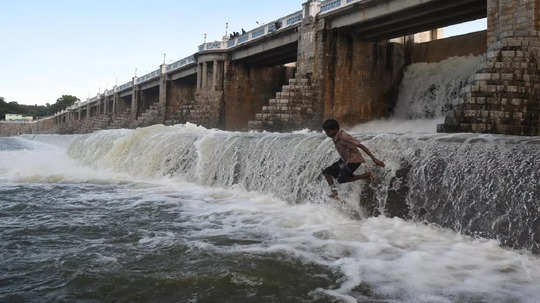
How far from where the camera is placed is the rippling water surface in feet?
10.3

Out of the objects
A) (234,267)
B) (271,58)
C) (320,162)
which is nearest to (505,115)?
(320,162)

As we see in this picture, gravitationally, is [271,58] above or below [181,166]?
above

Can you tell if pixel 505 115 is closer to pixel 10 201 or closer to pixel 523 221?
pixel 523 221

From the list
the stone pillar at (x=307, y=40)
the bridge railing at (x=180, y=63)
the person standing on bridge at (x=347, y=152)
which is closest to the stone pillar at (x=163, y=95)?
the bridge railing at (x=180, y=63)

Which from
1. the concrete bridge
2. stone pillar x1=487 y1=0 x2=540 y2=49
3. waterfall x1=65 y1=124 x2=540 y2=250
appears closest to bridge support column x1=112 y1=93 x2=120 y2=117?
the concrete bridge

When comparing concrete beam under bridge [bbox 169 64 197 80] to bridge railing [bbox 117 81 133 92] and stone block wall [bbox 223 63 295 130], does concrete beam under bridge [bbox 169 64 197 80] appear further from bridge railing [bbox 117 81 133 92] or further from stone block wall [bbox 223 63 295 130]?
bridge railing [bbox 117 81 133 92]

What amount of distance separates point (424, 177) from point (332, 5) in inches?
507

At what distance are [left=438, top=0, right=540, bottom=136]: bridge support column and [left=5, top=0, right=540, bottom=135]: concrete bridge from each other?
0.07ft

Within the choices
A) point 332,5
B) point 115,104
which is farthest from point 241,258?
point 115,104

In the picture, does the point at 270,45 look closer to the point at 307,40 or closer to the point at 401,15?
the point at 307,40

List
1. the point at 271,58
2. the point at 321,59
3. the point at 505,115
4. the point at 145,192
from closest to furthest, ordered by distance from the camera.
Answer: the point at 145,192, the point at 505,115, the point at 321,59, the point at 271,58

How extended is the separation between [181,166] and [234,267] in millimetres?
7143

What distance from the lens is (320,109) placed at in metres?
17.5

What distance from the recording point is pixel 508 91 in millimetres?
9695
